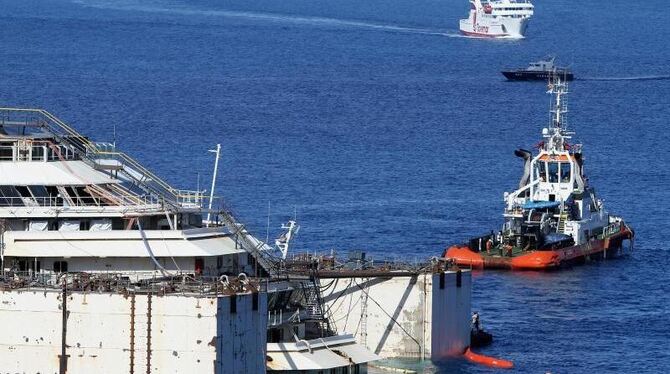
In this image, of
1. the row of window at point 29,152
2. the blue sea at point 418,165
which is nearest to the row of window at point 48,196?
the row of window at point 29,152

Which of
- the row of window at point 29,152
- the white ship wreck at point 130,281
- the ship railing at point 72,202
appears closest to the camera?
the white ship wreck at point 130,281

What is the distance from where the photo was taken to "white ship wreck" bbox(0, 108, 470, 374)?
59.5m

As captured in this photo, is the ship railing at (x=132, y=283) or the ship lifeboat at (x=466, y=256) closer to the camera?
the ship railing at (x=132, y=283)

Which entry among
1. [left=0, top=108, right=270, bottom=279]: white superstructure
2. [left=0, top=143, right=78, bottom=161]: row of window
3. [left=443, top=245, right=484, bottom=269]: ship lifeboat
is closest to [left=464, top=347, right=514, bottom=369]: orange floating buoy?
[left=0, top=108, right=270, bottom=279]: white superstructure

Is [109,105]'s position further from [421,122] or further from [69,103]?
[421,122]

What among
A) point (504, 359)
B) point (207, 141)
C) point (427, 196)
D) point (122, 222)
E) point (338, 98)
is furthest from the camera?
point (338, 98)

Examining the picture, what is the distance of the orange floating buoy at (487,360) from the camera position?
73.0 metres

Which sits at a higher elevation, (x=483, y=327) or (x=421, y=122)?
(x=421, y=122)

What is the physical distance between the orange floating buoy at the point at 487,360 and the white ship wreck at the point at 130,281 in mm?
5551

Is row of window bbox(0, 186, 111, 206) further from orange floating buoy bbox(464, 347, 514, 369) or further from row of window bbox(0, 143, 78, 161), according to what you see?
orange floating buoy bbox(464, 347, 514, 369)

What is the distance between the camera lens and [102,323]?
196 feet

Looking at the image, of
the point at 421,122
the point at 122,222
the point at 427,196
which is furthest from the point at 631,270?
A: the point at 421,122

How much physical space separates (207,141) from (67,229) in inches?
3116

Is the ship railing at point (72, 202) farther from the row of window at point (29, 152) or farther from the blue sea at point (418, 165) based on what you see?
the blue sea at point (418, 165)
